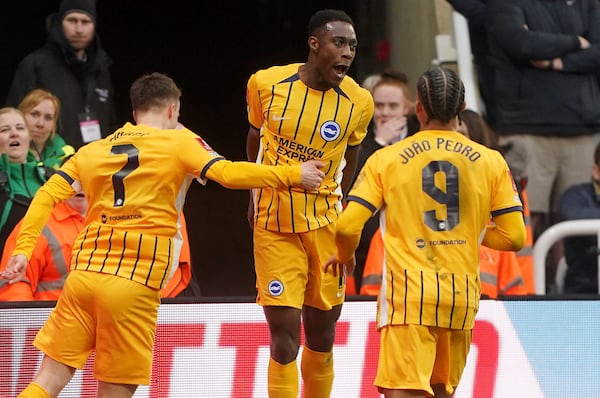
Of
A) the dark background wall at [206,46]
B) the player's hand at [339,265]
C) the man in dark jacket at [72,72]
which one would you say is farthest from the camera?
the dark background wall at [206,46]

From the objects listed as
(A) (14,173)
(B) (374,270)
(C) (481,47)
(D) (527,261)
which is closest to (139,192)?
(B) (374,270)

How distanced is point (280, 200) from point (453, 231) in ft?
3.76

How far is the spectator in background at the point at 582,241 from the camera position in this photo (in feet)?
32.3

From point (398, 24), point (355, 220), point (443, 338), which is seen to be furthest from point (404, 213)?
point (398, 24)

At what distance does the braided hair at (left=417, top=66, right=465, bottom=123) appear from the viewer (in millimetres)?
6324

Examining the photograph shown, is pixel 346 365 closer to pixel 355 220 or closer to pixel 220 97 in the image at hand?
pixel 355 220

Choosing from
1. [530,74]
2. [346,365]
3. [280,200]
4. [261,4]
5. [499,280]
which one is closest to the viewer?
[280,200]

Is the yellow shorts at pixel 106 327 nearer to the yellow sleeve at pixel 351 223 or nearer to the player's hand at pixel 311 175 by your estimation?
the player's hand at pixel 311 175

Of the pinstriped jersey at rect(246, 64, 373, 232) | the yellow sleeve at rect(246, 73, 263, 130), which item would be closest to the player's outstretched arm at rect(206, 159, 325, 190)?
the pinstriped jersey at rect(246, 64, 373, 232)

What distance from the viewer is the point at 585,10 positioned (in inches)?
412

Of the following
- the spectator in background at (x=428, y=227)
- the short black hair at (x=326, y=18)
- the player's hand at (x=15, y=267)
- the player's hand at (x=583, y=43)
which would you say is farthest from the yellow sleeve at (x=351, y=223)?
the player's hand at (x=583, y=43)

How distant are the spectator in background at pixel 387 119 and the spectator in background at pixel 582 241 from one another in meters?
1.35

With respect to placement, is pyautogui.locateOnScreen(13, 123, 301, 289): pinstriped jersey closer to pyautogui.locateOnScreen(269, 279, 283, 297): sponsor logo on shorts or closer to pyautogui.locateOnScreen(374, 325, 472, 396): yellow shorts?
pyautogui.locateOnScreen(269, 279, 283, 297): sponsor logo on shorts

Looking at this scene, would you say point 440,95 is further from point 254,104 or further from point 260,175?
point 254,104
